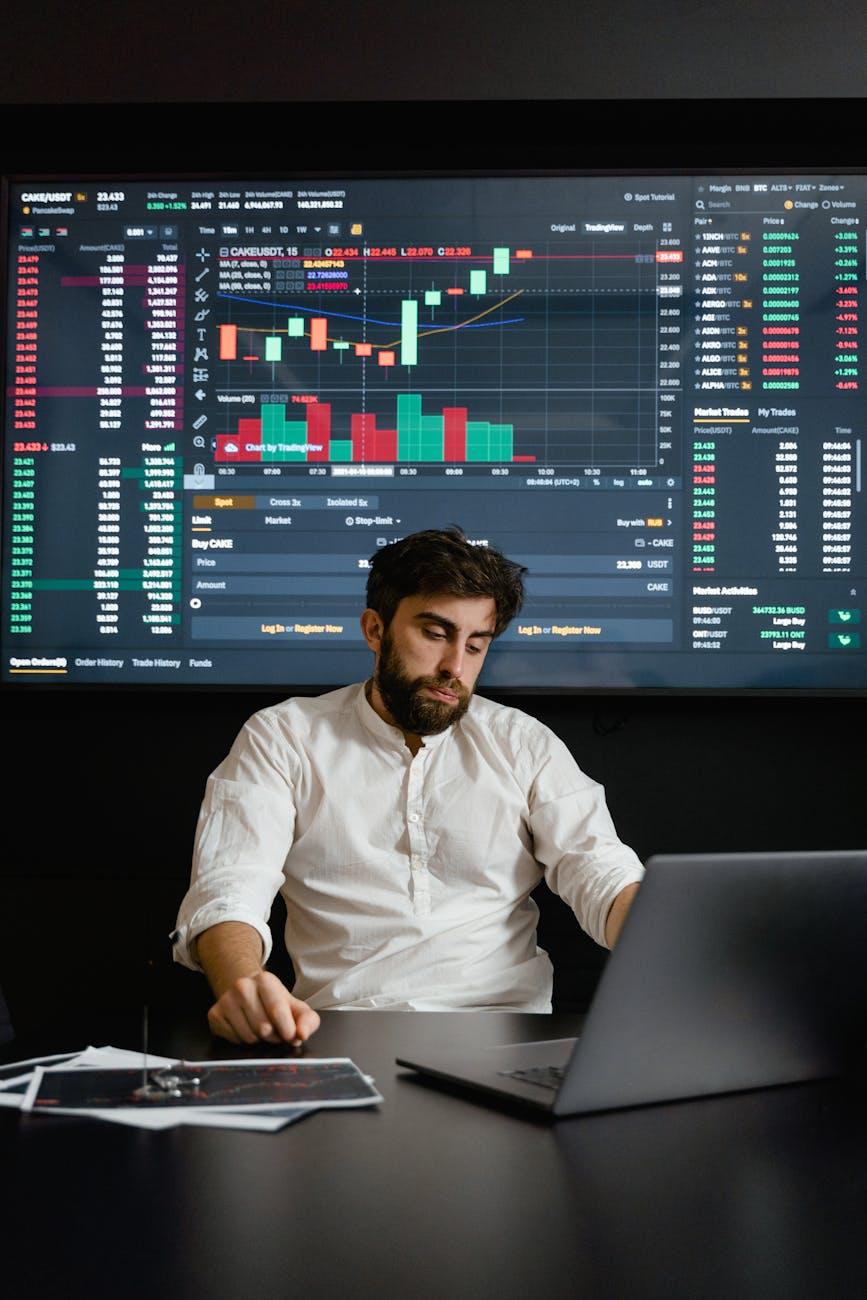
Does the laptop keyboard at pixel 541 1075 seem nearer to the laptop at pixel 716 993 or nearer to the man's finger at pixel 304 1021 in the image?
the laptop at pixel 716 993

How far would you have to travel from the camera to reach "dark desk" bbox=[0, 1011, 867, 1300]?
26.6 inches

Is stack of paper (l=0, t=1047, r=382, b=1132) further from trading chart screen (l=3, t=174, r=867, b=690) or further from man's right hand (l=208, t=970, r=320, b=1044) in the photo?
trading chart screen (l=3, t=174, r=867, b=690)

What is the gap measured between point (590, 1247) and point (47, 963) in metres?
1.90

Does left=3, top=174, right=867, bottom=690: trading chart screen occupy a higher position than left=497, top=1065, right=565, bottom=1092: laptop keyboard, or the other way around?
left=3, top=174, right=867, bottom=690: trading chart screen

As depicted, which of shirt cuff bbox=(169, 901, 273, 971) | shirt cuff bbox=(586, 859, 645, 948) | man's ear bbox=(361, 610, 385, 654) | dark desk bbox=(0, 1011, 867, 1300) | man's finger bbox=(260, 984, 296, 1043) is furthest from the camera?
man's ear bbox=(361, 610, 385, 654)

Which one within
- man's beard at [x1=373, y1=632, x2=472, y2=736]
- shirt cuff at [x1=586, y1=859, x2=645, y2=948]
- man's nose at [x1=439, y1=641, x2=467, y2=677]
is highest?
man's nose at [x1=439, y1=641, x2=467, y2=677]

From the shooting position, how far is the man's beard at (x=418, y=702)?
2006 millimetres

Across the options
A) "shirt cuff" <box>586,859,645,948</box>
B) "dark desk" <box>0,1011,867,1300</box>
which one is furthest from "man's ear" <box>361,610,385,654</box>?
"dark desk" <box>0,1011,867,1300</box>

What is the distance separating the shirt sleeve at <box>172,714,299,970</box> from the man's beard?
0.62 ft

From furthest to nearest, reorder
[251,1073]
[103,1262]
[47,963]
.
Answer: [47,963]
[251,1073]
[103,1262]

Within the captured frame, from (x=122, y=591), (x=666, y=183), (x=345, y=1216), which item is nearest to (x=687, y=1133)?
(x=345, y=1216)

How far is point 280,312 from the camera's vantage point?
2.54m

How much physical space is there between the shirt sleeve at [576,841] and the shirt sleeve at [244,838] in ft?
1.36

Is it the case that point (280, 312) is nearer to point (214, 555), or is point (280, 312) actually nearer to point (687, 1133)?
point (214, 555)
